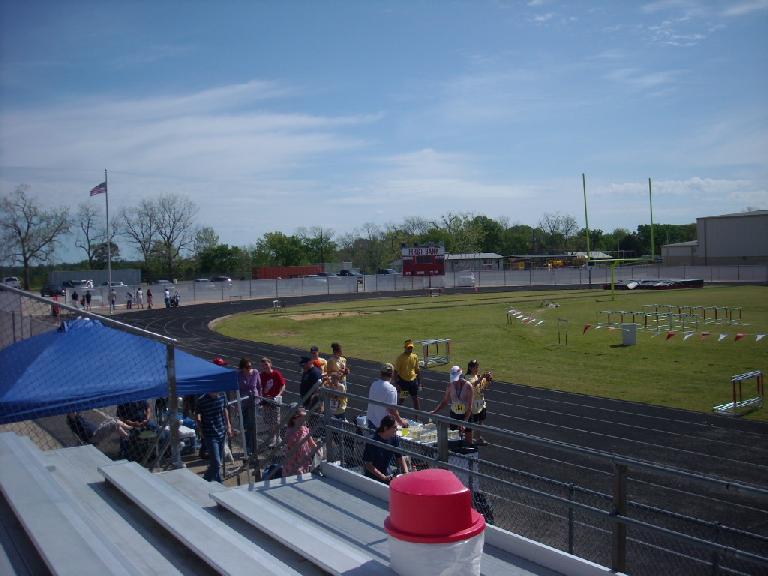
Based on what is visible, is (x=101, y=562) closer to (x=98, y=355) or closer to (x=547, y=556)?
(x=547, y=556)

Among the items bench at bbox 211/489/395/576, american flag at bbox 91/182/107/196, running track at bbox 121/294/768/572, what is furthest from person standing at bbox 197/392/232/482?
american flag at bbox 91/182/107/196

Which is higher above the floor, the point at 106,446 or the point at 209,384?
the point at 209,384

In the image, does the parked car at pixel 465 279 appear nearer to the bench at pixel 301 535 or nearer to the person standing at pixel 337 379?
the person standing at pixel 337 379

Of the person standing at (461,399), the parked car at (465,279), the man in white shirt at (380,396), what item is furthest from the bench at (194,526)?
the parked car at (465,279)

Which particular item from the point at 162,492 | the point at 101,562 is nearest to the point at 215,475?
the point at 162,492

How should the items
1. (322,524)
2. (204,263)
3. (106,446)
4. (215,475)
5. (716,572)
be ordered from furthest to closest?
(204,263) → (106,446) → (215,475) → (322,524) → (716,572)

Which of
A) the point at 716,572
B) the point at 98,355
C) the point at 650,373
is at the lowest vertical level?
the point at 650,373

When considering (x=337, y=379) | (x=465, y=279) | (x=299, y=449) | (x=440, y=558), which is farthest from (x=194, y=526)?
(x=465, y=279)

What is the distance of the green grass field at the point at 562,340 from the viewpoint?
2023cm

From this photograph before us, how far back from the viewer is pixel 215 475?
30.3 feet

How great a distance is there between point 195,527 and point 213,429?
467 cm

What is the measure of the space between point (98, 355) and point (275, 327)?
30599 millimetres

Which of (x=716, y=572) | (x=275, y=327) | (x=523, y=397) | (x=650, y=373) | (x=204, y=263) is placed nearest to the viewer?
(x=716, y=572)

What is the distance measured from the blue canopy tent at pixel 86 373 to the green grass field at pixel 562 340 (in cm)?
1291
